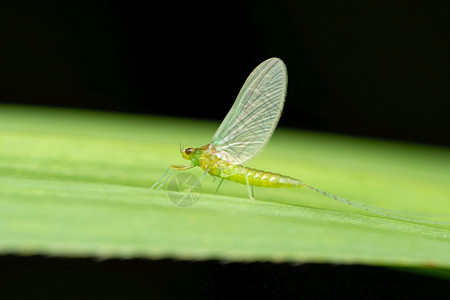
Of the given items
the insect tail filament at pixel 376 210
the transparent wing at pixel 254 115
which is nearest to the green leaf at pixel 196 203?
the insect tail filament at pixel 376 210

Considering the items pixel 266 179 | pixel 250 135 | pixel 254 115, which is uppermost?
pixel 254 115

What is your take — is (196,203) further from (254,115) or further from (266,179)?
(254,115)

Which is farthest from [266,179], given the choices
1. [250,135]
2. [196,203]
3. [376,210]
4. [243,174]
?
[196,203]

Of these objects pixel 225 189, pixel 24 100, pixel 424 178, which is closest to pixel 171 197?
pixel 225 189

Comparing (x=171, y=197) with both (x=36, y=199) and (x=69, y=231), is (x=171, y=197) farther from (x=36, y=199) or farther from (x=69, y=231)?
A: (x=69, y=231)

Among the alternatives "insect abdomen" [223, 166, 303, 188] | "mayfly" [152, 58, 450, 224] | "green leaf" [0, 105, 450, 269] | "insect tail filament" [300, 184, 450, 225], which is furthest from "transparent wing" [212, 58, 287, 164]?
"insect tail filament" [300, 184, 450, 225]

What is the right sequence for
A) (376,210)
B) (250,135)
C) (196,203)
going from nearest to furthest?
(196,203), (376,210), (250,135)

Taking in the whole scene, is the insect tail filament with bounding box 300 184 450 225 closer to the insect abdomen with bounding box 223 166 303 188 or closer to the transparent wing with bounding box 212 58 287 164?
the insect abdomen with bounding box 223 166 303 188
